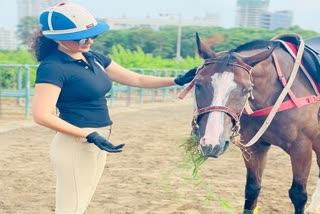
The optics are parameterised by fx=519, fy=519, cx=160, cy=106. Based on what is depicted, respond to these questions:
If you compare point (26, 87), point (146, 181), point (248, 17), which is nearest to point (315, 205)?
point (146, 181)

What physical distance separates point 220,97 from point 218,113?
3.9 inches

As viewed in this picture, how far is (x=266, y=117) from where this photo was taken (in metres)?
A: 3.70

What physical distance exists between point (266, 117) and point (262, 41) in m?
0.54

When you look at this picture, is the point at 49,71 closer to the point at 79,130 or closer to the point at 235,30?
the point at 79,130

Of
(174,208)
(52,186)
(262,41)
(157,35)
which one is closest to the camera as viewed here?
(262,41)

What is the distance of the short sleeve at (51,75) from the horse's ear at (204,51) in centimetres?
94

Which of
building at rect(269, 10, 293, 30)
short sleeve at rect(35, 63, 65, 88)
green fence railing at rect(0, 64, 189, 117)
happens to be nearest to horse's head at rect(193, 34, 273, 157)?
short sleeve at rect(35, 63, 65, 88)

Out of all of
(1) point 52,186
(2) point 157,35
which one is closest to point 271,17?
(2) point 157,35

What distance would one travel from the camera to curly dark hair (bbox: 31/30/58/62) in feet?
9.39

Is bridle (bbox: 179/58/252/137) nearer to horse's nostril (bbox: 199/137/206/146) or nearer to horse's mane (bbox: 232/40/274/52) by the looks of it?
horse's nostril (bbox: 199/137/206/146)

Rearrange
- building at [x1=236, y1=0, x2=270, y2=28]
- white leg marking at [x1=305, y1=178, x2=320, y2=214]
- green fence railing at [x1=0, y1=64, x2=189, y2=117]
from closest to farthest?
A: 1. white leg marking at [x1=305, y1=178, x2=320, y2=214]
2. green fence railing at [x1=0, y1=64, x2=189, y2=117]
3. building at [x1=236, y1=0, x2=270, y2=28]

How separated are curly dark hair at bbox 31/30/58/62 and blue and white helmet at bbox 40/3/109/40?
0.08 m

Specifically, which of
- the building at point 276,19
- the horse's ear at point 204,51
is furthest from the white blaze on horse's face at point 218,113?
the building at point 276,19

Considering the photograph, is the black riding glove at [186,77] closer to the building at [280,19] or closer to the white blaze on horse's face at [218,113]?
the white blaze on horse's face at [218,113]
